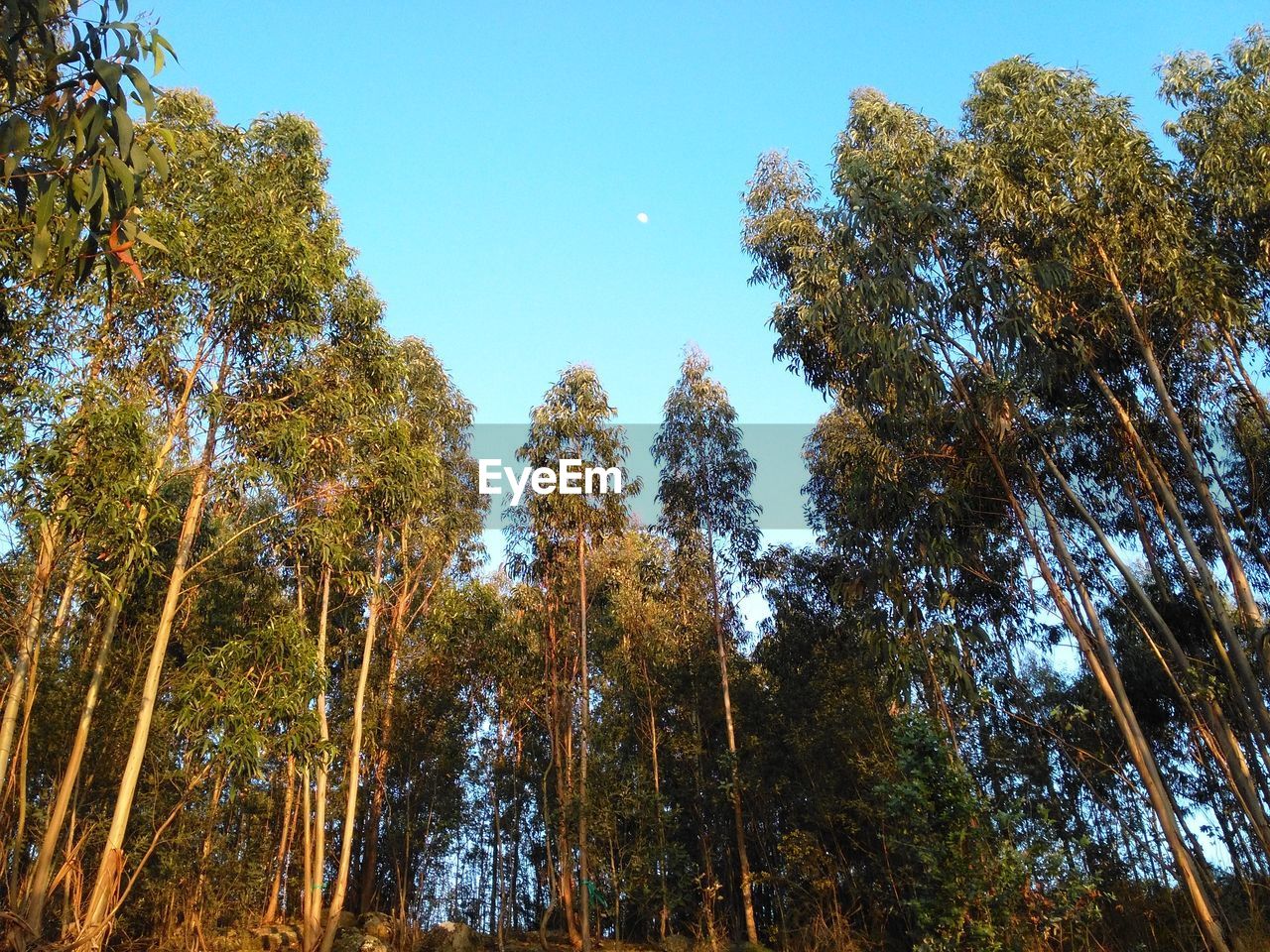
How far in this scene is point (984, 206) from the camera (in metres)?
8.56

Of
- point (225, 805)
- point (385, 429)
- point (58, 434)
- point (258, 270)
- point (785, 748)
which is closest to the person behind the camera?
point (58, 434)

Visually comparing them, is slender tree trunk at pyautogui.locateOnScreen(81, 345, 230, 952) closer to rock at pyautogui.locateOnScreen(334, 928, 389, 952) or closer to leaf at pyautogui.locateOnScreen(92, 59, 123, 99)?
rock at pyautogui.locateOnScreen(334, 928, 389, 952)

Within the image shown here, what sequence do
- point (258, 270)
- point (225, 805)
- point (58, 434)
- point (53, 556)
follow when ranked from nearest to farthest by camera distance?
point (58, 434) → point (53, 556) → point (258, 270) → point (225, 805)

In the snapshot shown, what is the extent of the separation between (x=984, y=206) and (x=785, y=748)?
9.20 metres

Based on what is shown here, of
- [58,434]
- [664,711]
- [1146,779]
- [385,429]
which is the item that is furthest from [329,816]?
[1146,779]

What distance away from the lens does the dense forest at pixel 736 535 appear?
258 inches

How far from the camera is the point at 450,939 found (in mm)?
12125

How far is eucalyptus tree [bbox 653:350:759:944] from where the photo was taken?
1380 centimetres

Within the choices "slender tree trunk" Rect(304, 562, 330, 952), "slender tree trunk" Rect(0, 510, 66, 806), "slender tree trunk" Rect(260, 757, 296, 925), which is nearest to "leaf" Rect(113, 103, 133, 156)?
"slender tree trunk" Rect(0, 510, 66, 806)

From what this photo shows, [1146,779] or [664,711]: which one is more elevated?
[664,711]

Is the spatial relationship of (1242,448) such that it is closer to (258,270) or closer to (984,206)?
(984,206)

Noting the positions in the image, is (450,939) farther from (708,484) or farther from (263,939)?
(708,484)

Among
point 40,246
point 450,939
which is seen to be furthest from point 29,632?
point 450,939

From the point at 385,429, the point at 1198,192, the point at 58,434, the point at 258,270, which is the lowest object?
the point at 58,434
